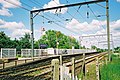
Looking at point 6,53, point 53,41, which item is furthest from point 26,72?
point 53,41

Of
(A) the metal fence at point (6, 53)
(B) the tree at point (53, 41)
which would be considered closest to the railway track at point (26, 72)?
(A) the metal fence at point (6, 53)

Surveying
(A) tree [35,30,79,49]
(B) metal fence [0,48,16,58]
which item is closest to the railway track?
(B) metal fence [0,48,16,58]

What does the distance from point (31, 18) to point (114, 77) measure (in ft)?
56.0

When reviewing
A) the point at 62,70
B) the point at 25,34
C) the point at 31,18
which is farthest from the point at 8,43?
the point at 62,70

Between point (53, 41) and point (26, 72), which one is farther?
point (53, 41)

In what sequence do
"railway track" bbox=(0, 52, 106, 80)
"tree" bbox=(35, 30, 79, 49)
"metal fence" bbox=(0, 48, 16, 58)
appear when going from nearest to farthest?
"railway track" bbox=(0, 52, 106, 80)
"metal fence" bbox=(0, 48, 16, 58)
"tree" bbox=(35, 30, 79, 49)

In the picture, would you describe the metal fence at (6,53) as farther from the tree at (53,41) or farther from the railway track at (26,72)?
the tree at (53,41)

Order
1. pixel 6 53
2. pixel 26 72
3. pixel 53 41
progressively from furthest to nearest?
1. pixel 53 41
2. pixel 6 53
3. pixel 26 72

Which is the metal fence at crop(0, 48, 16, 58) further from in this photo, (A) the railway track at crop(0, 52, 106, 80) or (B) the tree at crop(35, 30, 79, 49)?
(B) the tree at crop(35, 30, 79, 49)

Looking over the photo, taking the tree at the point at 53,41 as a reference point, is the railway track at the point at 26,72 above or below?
below

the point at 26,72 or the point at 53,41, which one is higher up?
the point at 53,41

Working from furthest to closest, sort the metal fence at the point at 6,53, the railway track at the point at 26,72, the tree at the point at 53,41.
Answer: the tree at the point at 53,41 < the metal fence at the point at 6,53 < the railway track at the point at 26,72

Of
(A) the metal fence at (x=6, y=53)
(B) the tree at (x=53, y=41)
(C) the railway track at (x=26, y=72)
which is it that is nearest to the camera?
(C) the railway track at (x=26, y=72)

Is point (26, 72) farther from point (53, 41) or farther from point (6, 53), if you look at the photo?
point (53, 41)
